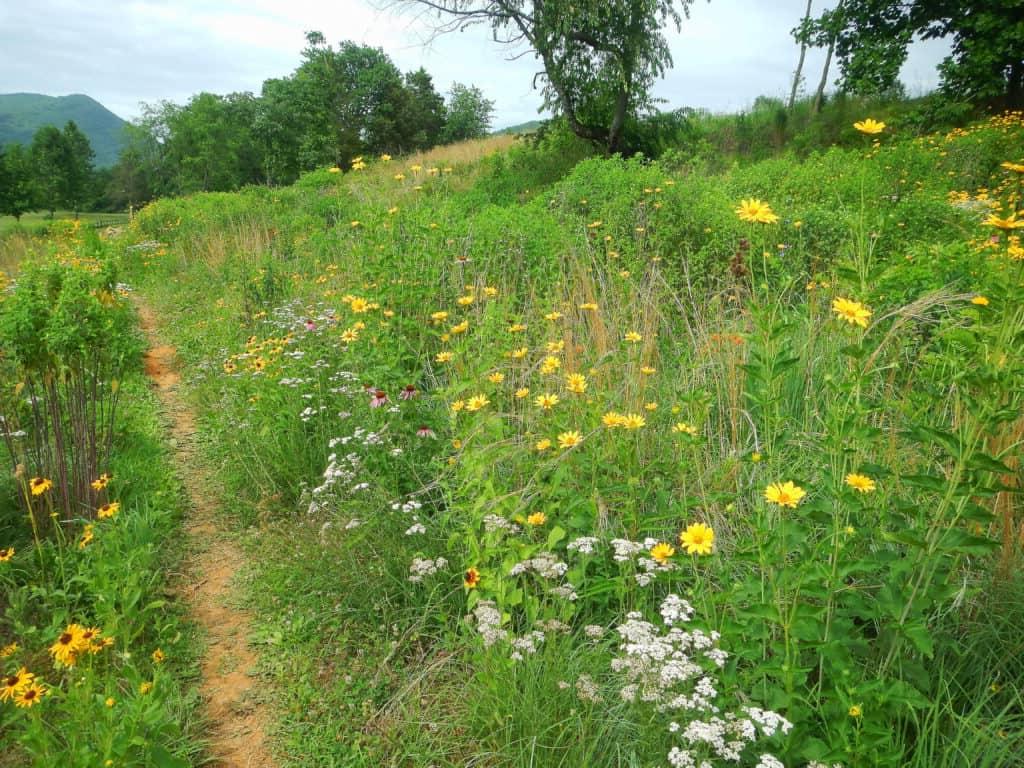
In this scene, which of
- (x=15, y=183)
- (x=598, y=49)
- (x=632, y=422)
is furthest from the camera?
(x=15, y=183)

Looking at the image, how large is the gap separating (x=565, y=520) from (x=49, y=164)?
6339 centimetres

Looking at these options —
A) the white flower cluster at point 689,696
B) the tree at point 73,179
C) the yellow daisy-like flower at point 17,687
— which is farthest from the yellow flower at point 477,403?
the tree at point 73,179

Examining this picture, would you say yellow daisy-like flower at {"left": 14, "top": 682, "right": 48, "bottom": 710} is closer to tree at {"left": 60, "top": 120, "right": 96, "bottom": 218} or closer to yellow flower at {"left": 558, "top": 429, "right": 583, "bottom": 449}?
yellow flower at {"left": 558, "top": 429, "right": 583, "bottom": 449}

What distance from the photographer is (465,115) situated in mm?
49094

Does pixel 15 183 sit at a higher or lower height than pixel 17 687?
higher

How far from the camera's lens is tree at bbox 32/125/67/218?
47.8 meters

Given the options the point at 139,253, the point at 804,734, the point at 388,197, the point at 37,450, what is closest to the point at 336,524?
the point at 37,450

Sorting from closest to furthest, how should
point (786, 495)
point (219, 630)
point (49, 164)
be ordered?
point (786, 495)
point (219, 630)
point (49, 164)

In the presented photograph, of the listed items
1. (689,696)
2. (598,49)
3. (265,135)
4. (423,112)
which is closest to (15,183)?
(265,135)

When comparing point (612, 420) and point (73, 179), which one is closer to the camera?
Answer: point (612, 420)

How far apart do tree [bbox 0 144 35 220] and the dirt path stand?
1751 inches

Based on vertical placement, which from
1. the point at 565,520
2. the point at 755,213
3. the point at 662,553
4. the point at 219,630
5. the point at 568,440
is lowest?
the point at 219,630

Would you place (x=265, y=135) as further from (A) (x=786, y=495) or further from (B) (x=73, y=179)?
(A) (x=786, y=495)

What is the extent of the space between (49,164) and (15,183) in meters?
10.7
